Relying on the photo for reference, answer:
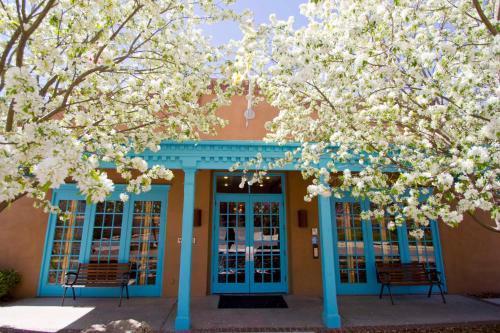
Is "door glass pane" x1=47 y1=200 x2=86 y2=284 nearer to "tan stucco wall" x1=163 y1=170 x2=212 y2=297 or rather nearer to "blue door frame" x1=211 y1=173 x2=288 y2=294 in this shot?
"tan stucco wall" x1=163 y1=170 x2=212 y2=297

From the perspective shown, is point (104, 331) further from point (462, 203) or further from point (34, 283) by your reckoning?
point (462, 203)

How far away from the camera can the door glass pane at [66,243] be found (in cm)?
651

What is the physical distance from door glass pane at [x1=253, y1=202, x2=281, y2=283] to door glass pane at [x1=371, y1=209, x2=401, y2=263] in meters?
2.30

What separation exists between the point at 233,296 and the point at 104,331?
319 centimetres

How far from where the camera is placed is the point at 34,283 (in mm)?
6383

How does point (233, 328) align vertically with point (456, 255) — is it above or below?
below

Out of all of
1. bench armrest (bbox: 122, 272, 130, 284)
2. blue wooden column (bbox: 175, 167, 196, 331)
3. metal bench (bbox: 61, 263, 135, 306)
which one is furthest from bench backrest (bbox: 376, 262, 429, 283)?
metal bench (bbox: 61, 263, 135, 306)

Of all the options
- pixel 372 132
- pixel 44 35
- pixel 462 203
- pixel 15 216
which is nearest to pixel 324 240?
pixel 372 132

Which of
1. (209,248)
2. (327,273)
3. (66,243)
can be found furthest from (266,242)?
(66,243)

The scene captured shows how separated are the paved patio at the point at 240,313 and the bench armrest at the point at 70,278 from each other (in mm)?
400

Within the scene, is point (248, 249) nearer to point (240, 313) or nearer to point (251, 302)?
point (251, 302)

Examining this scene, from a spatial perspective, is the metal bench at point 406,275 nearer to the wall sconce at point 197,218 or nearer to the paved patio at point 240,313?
the paved patio at point 240,313

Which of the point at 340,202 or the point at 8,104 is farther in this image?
the point at 340,202

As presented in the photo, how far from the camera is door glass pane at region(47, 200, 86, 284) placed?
6512mm
